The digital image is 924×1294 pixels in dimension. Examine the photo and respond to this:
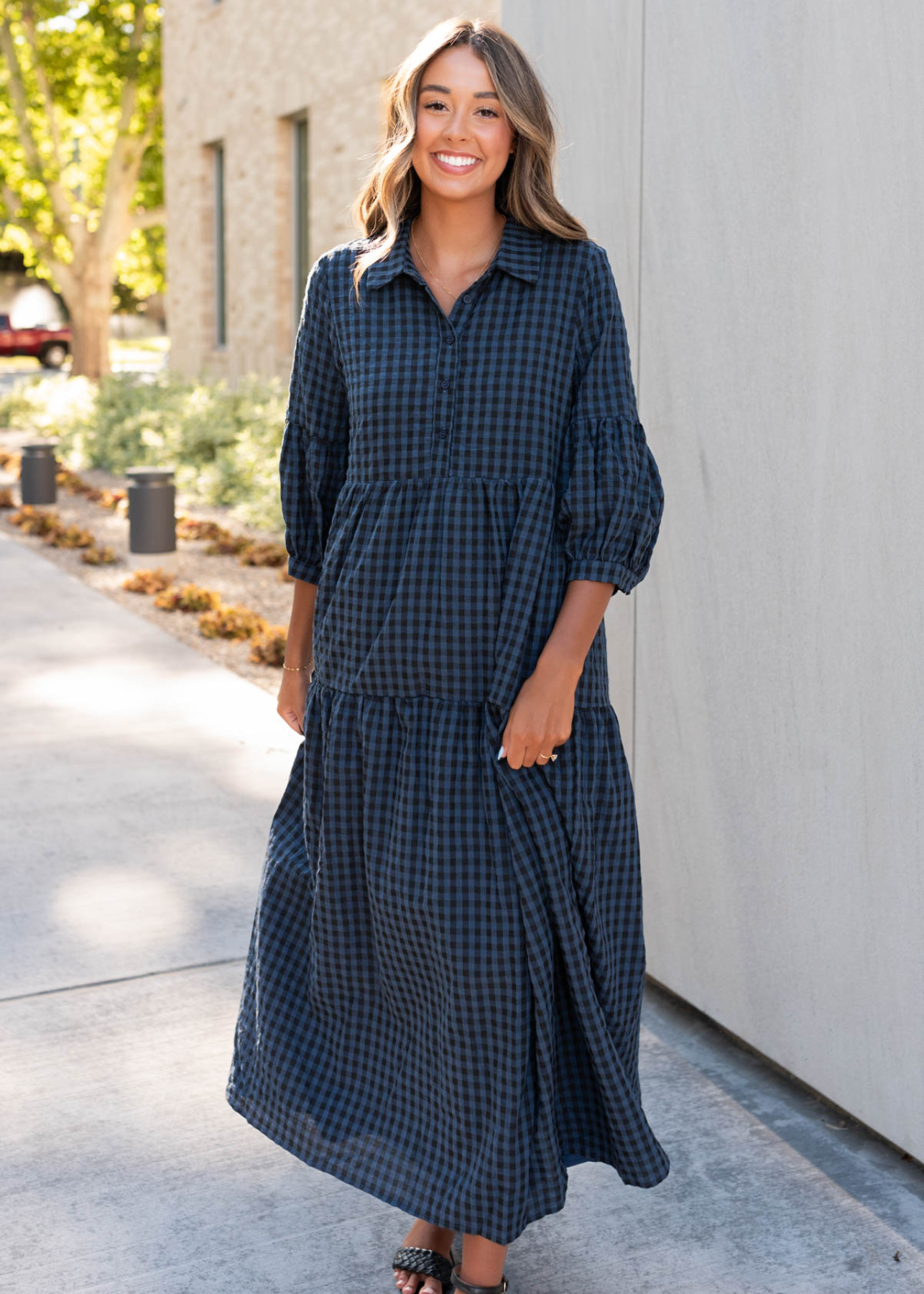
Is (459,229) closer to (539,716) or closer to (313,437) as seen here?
(313,437)

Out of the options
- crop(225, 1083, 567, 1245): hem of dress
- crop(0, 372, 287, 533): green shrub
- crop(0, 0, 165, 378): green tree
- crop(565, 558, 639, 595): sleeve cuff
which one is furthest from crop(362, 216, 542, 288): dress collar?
crop(0, 0, 165, 378): green tree

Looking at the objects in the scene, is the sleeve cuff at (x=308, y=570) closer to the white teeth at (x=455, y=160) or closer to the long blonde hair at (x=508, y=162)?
the long blonde hair at (x=508, y=162)

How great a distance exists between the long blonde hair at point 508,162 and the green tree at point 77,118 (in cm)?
1852

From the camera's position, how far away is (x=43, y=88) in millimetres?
20641

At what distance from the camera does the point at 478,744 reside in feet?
7.41

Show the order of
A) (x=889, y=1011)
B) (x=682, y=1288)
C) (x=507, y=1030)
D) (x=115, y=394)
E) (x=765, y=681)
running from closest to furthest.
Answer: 1. (x=507, y=1030)
2. (x=682, y=1288)
3. (x=889, y=1011)
4. (x=765, y=681)
5. (x=115, y=394)

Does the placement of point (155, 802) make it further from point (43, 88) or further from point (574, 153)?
point (43, 88)

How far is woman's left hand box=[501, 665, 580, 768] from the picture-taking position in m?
2.20

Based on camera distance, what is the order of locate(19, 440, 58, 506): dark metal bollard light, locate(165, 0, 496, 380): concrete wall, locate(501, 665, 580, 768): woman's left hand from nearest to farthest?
locate(501, 665, 580, 768): woman's left hand → locate(19, 440, 58, 506): dark metal bollard light → locate(165, 0, 496, 380): concrete wall

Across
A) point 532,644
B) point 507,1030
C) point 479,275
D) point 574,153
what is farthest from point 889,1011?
point 574,153

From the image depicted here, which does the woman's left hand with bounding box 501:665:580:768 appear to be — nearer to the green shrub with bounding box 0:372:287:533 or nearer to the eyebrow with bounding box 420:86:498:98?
the eyebrow with bounding box 420:86:498:98

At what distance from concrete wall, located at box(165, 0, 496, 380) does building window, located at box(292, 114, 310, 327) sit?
0.05 meters

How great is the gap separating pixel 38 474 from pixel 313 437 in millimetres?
10366

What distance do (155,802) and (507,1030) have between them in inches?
118
